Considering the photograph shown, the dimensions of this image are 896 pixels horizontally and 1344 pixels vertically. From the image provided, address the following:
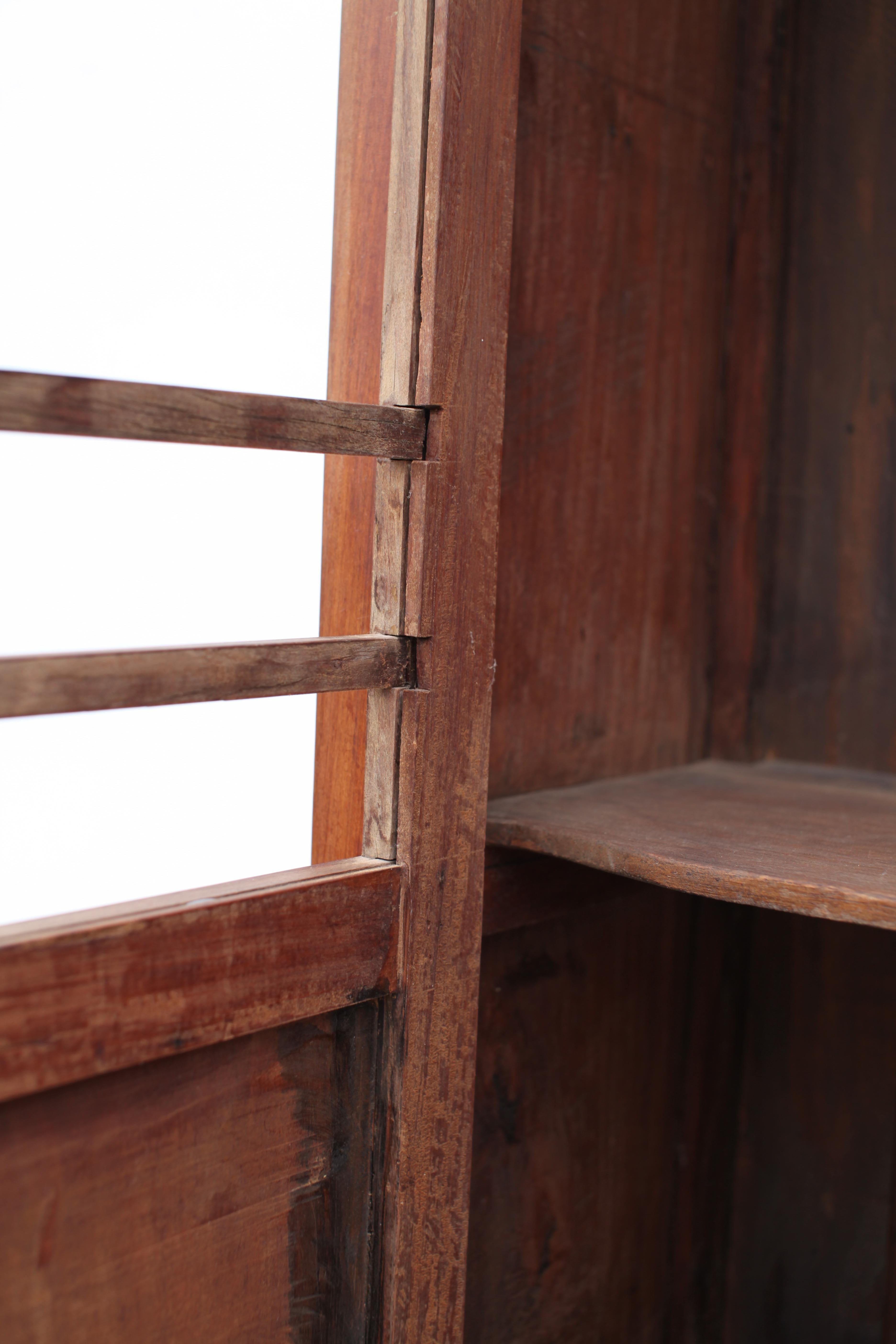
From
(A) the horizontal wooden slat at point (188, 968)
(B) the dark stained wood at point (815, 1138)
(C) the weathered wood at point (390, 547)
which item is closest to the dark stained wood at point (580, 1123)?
(B) the dark stained wood at point (815, 1138)

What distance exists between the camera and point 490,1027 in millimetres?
1513

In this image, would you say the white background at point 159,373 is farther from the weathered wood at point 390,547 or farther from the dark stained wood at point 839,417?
the dark stained wood at point 839,417

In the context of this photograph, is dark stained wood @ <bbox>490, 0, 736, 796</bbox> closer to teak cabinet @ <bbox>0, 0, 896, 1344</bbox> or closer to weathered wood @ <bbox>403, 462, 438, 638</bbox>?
teak cabinet @ <bbox>0, 0, 896, 1344</bbox>

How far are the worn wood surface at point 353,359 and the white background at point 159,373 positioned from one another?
0.02 m

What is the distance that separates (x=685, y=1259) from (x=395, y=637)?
131 centimetres

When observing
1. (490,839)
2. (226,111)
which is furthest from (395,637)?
(226,111)

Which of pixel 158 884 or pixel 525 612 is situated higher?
pixel 525 612

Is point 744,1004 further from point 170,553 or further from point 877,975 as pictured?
point 170,553

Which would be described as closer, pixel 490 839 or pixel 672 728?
pixel 490 839

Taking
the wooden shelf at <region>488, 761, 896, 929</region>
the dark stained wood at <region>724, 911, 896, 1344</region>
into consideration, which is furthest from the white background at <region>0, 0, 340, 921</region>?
the dark stained wood at <region>724, 911, 896, 1344</region>

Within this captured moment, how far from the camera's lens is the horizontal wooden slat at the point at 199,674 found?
0.85 meters

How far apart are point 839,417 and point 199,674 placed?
1.19 m

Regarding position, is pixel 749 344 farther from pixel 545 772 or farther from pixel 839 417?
pixel 545 772

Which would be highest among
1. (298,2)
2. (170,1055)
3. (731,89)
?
(731,89)
